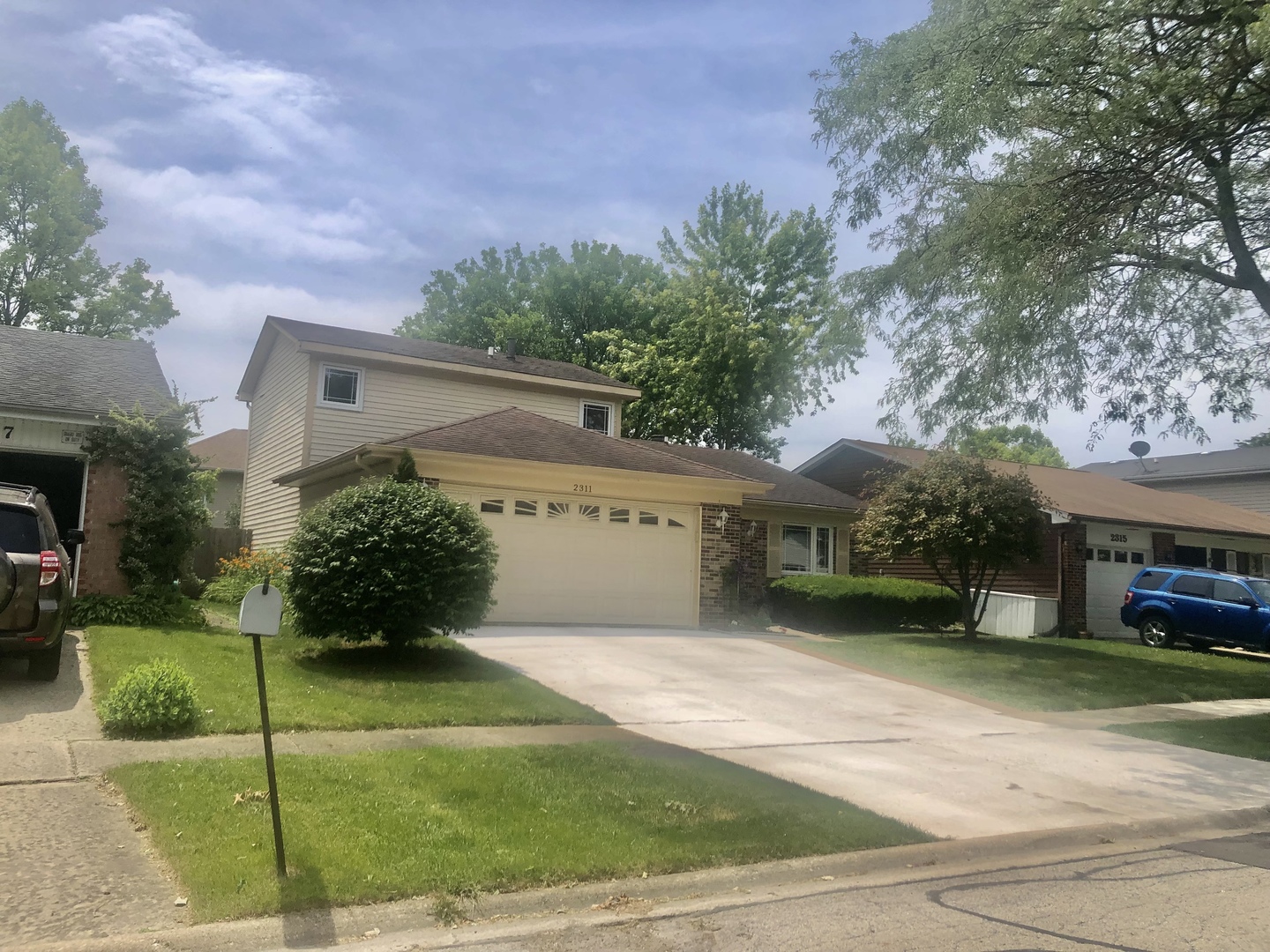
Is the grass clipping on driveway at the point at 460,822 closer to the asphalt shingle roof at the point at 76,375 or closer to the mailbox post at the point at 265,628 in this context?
the mailbox post at the point at 265,628

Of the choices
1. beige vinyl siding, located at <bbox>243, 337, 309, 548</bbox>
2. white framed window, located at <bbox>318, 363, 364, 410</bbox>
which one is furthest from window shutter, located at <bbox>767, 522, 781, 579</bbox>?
beige vinyl siding, located at <bbox>243, 337, 309, 548</bbox>

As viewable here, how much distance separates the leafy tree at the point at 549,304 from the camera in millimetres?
42844

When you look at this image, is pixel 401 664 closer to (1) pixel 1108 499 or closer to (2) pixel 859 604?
(2) pixel 859 604

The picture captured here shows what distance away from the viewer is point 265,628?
5.27 m

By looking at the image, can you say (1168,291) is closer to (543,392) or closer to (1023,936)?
(1023,936)

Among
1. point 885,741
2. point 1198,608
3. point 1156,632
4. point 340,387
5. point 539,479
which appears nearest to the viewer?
point 885,741

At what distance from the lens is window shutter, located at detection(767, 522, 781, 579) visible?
2405 cm

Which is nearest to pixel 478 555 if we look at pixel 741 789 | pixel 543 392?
pixel 741 789

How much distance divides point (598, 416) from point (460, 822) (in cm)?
2017

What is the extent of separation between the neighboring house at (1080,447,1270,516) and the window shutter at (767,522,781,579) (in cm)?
1647

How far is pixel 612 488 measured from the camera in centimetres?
1783

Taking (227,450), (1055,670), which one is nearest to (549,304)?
(227,450)

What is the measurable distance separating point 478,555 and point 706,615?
283 inches

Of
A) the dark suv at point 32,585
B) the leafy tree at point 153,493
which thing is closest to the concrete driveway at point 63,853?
the dark suv at point 32,585
